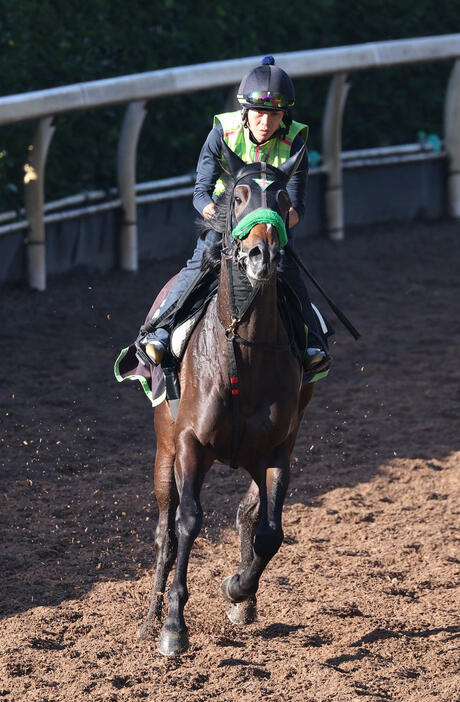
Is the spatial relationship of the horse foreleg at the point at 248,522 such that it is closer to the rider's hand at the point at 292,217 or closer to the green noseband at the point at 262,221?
the rider's hand at the point at 292,217

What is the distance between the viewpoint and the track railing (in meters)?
10.1

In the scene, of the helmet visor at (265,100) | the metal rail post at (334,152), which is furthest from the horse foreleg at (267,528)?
the metal rail post at (334,152)

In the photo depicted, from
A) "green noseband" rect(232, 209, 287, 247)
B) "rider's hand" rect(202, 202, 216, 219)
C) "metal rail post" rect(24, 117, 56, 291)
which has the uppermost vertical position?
"metal rail post" rect(24, 117, 56, 291)

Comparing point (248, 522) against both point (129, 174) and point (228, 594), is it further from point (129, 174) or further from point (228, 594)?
point (129, 174)

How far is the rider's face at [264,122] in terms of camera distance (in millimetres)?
5227

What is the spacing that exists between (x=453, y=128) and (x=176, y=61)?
371cm

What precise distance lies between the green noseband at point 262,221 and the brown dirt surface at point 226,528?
1736 mm

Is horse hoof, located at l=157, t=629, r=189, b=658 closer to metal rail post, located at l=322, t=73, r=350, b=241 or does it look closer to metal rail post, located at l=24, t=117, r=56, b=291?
metal rail post, located at l=24, t=117, r=56, b=291

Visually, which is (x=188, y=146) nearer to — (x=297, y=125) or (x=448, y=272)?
(x=448, y=272)

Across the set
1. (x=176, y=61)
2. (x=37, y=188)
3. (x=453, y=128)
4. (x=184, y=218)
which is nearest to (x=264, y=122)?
(x=37, y=188)

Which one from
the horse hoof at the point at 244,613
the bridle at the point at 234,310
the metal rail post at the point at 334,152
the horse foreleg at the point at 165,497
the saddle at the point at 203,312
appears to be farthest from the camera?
the metal rail post at the point at 334,152

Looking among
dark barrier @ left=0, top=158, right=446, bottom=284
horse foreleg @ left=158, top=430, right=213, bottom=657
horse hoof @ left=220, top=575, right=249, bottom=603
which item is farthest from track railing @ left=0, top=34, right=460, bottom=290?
horse hoof @ left=220, top=575, right=249, bottom=603

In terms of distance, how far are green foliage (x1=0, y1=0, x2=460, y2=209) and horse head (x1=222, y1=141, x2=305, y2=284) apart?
5456 mm

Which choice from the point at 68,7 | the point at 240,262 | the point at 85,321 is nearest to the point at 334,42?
the point at 68,7
